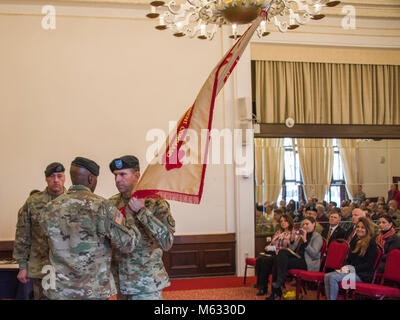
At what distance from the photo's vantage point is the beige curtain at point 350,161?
9344 millimetres

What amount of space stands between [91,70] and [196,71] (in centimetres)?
169

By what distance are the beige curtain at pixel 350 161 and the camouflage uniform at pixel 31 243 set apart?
6.52m

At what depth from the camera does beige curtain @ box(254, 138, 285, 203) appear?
8.91m

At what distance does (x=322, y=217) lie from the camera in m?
8.64

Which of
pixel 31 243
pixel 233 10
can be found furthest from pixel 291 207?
pixel 31 243

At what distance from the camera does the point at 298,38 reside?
8875mm

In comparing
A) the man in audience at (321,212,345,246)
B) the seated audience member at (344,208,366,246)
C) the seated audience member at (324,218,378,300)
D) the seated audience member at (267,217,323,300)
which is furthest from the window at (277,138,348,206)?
the seated audience member at (324,218,378,300)

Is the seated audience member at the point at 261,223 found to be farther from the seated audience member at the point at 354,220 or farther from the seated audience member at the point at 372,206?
the seated audience member at the point at 354,220

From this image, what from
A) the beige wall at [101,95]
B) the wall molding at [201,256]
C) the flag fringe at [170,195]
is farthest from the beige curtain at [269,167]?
the flag fringe at [170,195]

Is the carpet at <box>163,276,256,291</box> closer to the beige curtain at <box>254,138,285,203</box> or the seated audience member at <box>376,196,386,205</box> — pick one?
the beige curtain at <box>254,138,285,203</box>

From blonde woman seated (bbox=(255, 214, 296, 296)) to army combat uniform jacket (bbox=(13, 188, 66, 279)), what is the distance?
358 centimetres

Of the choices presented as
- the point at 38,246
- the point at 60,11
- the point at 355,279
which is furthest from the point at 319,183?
the point at 38,246
